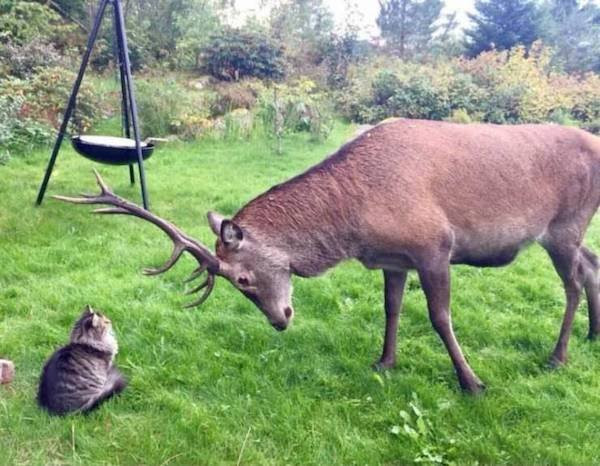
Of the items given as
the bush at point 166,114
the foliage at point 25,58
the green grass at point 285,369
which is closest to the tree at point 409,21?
the bush at point 166,114

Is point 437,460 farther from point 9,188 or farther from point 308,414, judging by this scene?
point 9,188

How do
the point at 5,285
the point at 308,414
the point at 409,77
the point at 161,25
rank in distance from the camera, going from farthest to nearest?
the point at 161,25 → the point at 409,77 → the point at 5,285 → the point at 308,414

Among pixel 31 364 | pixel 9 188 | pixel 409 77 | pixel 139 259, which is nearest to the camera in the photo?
pixel 31 364

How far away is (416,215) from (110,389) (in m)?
1.74

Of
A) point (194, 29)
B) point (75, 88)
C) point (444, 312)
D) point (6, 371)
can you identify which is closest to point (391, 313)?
point (444, 312)

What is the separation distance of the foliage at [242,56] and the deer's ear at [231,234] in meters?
12.1

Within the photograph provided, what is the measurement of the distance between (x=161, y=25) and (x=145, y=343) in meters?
13.9

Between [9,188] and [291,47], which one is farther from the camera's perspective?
[291,47]

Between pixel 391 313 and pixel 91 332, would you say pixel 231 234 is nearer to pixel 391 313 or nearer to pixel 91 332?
pixel 91 332

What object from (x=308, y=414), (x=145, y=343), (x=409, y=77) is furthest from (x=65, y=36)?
(x=308, y=414)

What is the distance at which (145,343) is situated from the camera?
3785mm

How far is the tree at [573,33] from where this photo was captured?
63.0 ft

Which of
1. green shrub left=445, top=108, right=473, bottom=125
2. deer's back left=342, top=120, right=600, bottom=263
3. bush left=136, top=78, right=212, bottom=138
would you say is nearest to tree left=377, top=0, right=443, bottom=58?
green shrub left=445, top=108, right=473, bottom=125

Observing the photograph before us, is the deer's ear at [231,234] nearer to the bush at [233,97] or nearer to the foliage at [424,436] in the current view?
the foliage at [424,436]
